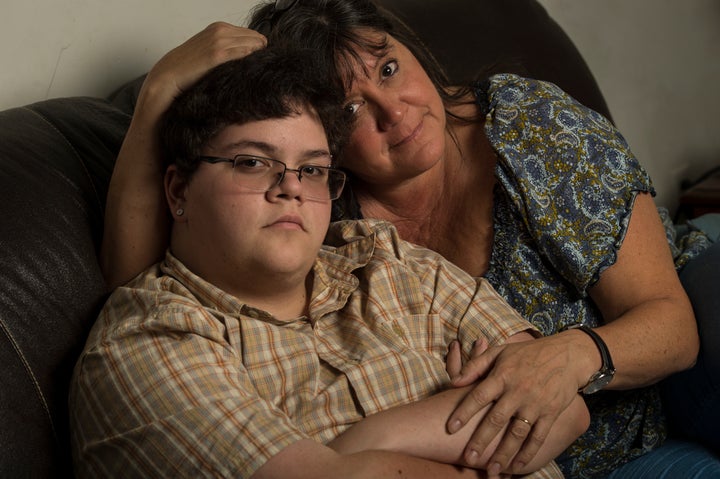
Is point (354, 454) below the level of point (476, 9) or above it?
below

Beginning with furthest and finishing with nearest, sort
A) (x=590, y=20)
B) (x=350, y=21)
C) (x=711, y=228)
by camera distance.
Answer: (x=590, y=20)
(x=711, y=228)
(x=350, y=21)

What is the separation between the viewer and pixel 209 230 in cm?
140

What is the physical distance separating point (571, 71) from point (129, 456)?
177 centimetres

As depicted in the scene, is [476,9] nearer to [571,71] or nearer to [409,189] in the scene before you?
[571,71]

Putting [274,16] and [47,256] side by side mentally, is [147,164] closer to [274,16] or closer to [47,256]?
[47,256]

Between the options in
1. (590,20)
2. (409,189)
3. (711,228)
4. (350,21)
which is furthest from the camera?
(590,20)

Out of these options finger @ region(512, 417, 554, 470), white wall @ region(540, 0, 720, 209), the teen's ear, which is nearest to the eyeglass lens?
the teen's ear

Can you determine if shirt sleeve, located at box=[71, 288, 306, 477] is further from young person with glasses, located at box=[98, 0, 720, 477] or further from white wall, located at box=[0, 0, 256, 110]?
white wall, located at box=[0, 0, 256, 110]

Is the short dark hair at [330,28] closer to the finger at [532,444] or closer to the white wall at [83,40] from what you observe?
the white wall at [83,40]

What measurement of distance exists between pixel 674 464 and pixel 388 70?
971 mm

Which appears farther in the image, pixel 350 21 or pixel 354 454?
pixel 350 21

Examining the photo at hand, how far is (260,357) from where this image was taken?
4.48 feet

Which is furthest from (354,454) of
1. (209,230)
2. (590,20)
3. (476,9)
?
(590,20)

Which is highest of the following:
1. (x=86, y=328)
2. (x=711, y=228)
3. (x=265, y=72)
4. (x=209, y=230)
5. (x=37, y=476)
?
(x=265, y=72)
